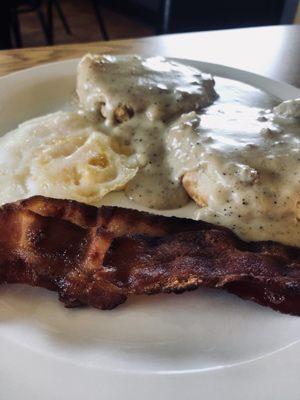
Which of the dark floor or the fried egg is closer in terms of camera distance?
the fried egg

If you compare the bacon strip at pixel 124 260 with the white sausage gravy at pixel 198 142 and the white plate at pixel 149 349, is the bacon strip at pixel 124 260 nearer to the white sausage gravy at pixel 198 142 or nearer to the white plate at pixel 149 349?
the white plate at pixel 149 349

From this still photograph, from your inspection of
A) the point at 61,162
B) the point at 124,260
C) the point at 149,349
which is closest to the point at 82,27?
the point at 61,162

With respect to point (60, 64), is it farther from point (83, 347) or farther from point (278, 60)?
point (83, 347)

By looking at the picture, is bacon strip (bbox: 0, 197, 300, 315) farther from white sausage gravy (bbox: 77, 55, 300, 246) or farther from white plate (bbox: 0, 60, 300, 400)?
white sausage gravy (bbox: 77, 55, 300, 246)

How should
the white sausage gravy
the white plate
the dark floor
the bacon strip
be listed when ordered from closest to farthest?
the white plate
the bacon strip
the white sausage gravy
the dark floor

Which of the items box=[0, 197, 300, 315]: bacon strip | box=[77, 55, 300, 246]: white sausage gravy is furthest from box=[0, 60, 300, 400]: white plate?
box=[77, 55, 300, 246]: white sausage gravy

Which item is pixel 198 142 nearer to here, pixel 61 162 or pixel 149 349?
pixel 61 162
